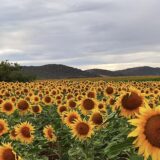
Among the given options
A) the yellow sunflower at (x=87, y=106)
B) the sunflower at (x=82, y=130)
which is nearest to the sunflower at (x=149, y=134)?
the sunflower at (x=82, y=130)

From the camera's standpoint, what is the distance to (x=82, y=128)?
9.84 meters

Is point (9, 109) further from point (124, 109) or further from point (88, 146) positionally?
point (124, 109)

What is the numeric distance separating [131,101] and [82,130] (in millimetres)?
3259

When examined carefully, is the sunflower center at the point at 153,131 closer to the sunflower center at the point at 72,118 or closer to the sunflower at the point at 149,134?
the sunflower at the point at 149,134

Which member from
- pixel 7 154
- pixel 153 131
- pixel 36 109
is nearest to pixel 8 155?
pixel 7 154

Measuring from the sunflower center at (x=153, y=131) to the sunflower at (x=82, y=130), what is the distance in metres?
5.71

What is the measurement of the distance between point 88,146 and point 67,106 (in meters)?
3.86

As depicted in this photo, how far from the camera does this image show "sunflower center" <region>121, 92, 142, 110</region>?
6.50 meters

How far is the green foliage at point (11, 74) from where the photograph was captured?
56.8m

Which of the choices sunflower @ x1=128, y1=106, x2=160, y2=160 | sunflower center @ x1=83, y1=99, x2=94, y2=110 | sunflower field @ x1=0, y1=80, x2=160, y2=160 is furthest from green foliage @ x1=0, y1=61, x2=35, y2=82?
sunflower @ x1=128, y1=106, x2=160, y2=160

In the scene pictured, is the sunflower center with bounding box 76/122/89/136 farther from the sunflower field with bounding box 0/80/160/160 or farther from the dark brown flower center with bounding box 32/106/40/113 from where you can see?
the dark brown flower center with bounding box 32/106/40/113

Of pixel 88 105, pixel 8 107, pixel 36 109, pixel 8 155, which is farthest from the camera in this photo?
pixel 36 109

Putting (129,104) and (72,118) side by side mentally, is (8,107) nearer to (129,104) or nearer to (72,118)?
(72,118)

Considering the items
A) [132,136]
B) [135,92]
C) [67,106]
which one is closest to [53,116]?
[67,106]
